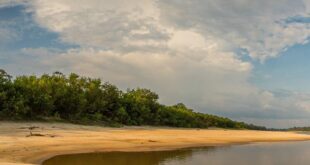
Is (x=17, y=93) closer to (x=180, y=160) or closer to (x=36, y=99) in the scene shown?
(x=36, y=99)

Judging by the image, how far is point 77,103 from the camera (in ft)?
162

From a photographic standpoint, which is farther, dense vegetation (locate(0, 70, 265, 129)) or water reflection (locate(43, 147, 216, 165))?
dense vegetation (locate(0, 70, 265, 129))

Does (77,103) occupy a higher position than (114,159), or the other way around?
(77,103)

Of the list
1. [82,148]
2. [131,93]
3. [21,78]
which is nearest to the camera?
[82,148]

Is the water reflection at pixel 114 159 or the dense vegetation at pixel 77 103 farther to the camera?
the dense vegetation at pixel 77 103

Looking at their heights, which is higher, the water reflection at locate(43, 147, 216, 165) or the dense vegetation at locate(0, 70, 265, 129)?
the dense vegetation at locate(0, 70, 265, 129)

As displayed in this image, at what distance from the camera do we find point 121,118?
55.7 m

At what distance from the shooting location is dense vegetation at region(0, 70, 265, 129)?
4138 cm

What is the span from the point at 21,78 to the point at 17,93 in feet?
21.8

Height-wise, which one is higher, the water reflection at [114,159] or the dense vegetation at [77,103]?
the dense vegetation at [77,103]

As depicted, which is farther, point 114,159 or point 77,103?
point 77,103

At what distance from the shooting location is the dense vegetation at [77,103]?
136 feet

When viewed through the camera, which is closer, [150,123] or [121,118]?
[121,118]

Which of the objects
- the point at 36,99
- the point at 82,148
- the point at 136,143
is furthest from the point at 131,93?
the point at 82,148
